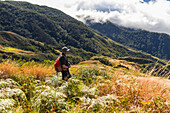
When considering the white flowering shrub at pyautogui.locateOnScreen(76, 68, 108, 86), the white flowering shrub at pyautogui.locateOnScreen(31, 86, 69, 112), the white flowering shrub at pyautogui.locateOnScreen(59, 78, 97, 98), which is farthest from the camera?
the white flowering shrub at pyautogui.locateOnScreen(76, 68, 108, 86)

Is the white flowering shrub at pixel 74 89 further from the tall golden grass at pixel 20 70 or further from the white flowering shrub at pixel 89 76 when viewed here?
the tall golden grass at pixel 20 70

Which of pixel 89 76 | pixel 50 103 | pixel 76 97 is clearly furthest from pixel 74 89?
pixel 89 76

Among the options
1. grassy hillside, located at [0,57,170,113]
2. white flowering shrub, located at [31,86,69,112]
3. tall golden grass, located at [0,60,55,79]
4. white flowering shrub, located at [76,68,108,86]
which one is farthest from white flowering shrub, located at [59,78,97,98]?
tall golden grass, located at [0,60,55,79]

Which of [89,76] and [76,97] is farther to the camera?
[89,76]

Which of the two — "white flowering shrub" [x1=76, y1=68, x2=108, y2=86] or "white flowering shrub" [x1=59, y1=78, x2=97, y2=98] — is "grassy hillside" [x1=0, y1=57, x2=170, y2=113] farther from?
"white flowering shrub" [x1=76, y1=68, x2=108, y2=86]

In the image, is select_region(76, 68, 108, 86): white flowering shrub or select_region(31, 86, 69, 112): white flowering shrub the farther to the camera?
select_region(76, 68, 108, 86): white flowering shrub

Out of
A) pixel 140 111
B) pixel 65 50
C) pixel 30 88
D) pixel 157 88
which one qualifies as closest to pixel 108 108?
pixel 140 111

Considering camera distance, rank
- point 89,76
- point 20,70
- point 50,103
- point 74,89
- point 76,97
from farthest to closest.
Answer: point 89,76, point 20,70, point 74,89, point 76,97, point 50,103

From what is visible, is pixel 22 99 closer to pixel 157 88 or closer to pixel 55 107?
pixel 55 107

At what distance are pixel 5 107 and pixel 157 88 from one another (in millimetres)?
4850

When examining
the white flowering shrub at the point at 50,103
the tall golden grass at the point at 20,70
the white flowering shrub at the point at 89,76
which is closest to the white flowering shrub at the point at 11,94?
the white flowering shrub at the point at 50,103

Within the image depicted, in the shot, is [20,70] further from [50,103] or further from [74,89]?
[50,103]

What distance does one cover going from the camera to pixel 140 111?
3.58 m

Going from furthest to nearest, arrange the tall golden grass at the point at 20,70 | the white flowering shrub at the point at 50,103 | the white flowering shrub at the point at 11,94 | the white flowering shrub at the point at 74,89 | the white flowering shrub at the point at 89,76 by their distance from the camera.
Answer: the white flowering shrub at the point at 89,76, the tall golden grass at the point at 20,70, the white flowering shrub at the point at 74,89, the white flowering shrub at the point at 11,94, the white flowering shrub at the point at 50,103
